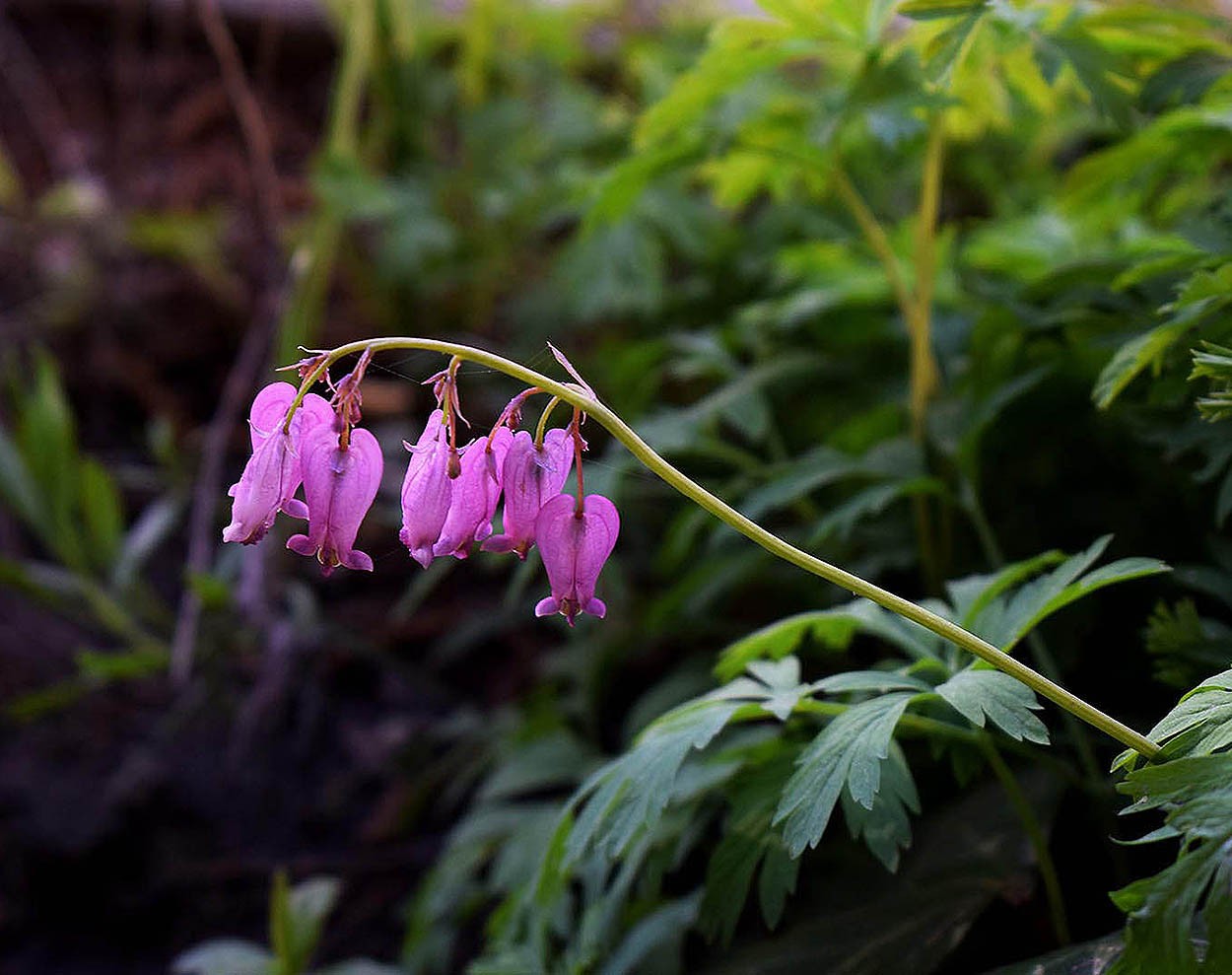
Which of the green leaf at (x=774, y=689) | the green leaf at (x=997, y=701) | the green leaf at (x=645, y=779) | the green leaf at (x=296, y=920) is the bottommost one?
the green leaf at (x=296, y=920)

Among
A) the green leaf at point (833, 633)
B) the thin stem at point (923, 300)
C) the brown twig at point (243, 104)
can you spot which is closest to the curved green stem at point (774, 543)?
the green leaf at point (833, 633)

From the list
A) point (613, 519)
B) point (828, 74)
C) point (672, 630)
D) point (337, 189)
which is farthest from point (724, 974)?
point (828, 74)

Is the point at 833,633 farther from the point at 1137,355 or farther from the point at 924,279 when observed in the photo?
the point at 924,279

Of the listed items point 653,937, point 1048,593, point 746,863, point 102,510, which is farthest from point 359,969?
point 102,510

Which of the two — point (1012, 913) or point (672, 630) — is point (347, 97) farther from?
point (1012, 913)

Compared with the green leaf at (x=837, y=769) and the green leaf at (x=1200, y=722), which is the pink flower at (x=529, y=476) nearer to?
the green leaf at (x=837, y=769)

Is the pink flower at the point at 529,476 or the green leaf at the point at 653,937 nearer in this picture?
the pink flower at the point at 529,476
